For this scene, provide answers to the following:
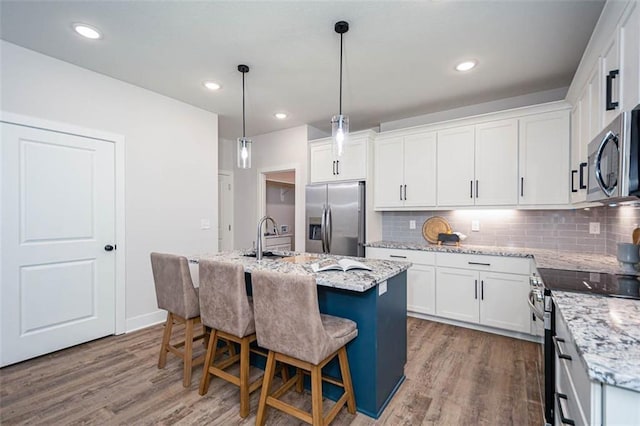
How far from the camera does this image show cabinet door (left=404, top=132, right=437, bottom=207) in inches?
144

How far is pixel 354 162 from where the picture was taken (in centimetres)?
409

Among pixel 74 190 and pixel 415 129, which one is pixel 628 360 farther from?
pixel 74 190

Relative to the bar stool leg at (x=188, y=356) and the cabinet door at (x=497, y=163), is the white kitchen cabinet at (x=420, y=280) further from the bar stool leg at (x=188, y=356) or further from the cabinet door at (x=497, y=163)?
the bar stool leg at (x=188, y=356)

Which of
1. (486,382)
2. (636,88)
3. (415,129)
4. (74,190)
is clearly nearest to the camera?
(636,88)

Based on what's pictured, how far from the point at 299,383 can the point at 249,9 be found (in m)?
2.66

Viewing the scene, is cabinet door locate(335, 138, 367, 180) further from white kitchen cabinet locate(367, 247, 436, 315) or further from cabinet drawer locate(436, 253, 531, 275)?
cabinet drawer locate(436, 253, 531, 275)

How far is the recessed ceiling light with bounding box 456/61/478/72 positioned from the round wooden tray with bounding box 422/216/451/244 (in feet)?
5.97

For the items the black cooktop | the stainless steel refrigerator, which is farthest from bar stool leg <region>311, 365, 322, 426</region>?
the stainless steel refrigerator

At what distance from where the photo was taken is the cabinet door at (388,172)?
391cm

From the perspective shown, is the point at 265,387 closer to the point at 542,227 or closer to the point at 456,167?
the point at 456,167

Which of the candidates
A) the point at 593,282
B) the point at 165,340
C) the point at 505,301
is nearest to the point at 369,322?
the point at 593,282

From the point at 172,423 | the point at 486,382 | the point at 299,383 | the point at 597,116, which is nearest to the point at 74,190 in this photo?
the point at 172,423

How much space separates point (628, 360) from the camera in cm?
79

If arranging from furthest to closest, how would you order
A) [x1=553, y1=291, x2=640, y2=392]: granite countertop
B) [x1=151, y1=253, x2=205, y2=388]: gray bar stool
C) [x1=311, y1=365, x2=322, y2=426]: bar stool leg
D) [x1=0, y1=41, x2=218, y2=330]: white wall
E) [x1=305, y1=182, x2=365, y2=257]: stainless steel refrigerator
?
[x1=305, y1=182, x2=365, y2=257]: stainless steel refrigerator, [x1=0, y1=41, x2=218, y2=330]: white wall, [x1=151, y1=253, x2=205, y2=388]: gray bar stool, [x1=311, y1=365, x2=322, y2=426]: bar stool leg, [x1=553, y1=291, x2=640, y2=392]: granite countertop
